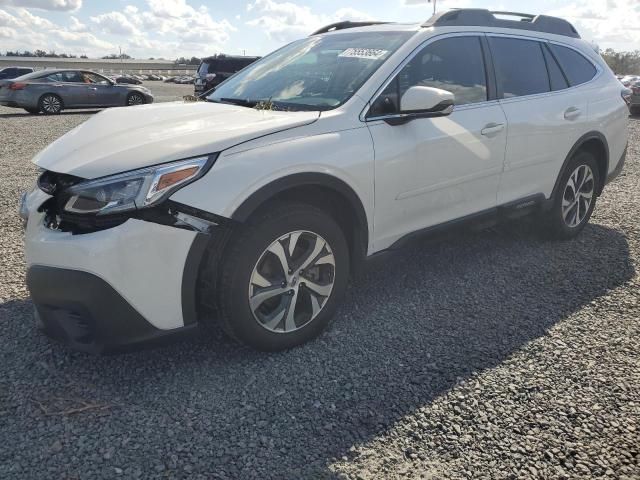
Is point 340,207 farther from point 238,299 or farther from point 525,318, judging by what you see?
point 525,318

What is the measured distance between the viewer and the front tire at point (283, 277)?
266 cm

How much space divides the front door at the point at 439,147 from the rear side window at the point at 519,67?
0.60ft

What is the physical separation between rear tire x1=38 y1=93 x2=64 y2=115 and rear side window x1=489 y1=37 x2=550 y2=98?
51.5 ft

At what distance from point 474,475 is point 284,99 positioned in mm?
2370

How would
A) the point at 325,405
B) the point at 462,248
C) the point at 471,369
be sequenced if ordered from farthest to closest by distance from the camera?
the point at 462,248
the point at 471,369
the point at 325,405

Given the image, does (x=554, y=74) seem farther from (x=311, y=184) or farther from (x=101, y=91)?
(x=101, y=91)

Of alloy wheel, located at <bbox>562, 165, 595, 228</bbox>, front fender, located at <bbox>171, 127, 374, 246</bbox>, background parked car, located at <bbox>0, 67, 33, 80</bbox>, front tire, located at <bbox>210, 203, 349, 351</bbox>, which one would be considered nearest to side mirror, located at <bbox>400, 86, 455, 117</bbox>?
front fender, located at <bbox>171, 127, 374, 246</bbox>

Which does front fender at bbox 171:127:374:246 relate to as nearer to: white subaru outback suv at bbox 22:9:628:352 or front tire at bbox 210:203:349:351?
white subaru outback suv at bbox 22:9:628:352

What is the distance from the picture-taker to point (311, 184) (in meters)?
2.85

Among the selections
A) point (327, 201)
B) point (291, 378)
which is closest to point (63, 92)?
point (327, 201)

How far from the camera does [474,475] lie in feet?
7.06

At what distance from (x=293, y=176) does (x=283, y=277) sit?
533 millimetres

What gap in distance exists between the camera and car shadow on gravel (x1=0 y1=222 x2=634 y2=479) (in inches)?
89.8

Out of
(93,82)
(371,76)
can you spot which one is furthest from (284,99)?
(93,82)
